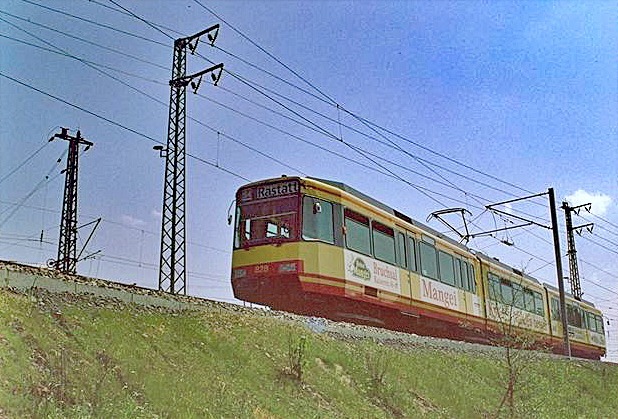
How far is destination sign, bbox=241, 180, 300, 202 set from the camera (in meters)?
14.9

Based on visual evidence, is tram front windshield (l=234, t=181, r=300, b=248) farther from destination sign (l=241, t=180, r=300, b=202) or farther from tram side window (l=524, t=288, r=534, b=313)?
tram side window (l=524, t=288, r=534, b=313)

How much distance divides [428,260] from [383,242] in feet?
10.9

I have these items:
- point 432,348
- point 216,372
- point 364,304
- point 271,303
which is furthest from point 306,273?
point 216,372

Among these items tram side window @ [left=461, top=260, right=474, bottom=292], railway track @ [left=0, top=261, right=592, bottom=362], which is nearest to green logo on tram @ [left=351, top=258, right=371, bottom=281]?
railway track @ [left=0, top=261, right=592, bottom=362]

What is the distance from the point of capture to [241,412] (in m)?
8.21

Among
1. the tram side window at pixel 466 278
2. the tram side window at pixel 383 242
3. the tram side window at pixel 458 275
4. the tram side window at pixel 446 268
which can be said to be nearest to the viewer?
the tram side window at pixel 383 242

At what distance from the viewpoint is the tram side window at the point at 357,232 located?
50.7 ft

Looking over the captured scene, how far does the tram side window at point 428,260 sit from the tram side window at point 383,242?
217 centimetres

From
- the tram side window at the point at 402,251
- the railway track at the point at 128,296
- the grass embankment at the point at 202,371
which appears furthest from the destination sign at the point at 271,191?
the tram side window at the point at 402,251

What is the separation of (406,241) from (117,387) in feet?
39.9

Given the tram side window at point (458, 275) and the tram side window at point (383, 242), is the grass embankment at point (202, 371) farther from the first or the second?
the tram side window at point (458, 275)

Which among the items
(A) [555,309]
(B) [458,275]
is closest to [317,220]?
(B) [458,275]

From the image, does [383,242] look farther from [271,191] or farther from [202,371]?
[202,371]

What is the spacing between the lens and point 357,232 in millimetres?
15875
